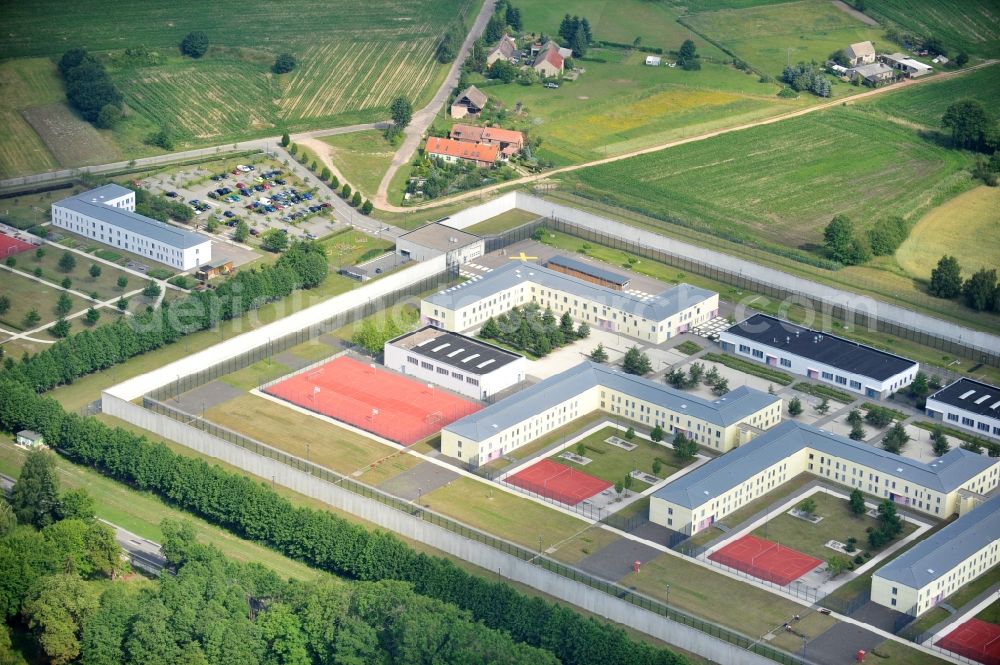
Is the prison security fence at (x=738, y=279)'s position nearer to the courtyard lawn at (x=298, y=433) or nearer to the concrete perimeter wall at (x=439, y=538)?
the courtyard lawn at (x=298, y=433)

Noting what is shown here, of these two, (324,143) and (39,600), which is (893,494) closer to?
(39,600)

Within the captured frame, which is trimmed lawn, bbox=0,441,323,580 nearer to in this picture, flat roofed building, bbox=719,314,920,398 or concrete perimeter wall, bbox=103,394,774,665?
concrete perimeter wall, bbox=103,394,774,665

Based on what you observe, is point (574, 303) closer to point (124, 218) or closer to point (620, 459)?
point (620, 459)

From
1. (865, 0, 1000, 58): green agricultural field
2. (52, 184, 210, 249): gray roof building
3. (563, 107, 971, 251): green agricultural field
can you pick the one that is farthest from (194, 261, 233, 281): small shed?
(865, 0, 1000, 58): green agricultural field

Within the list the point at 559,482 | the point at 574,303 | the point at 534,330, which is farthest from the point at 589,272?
the point at 559,482

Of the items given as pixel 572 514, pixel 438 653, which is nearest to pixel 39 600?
pixel 438 653
